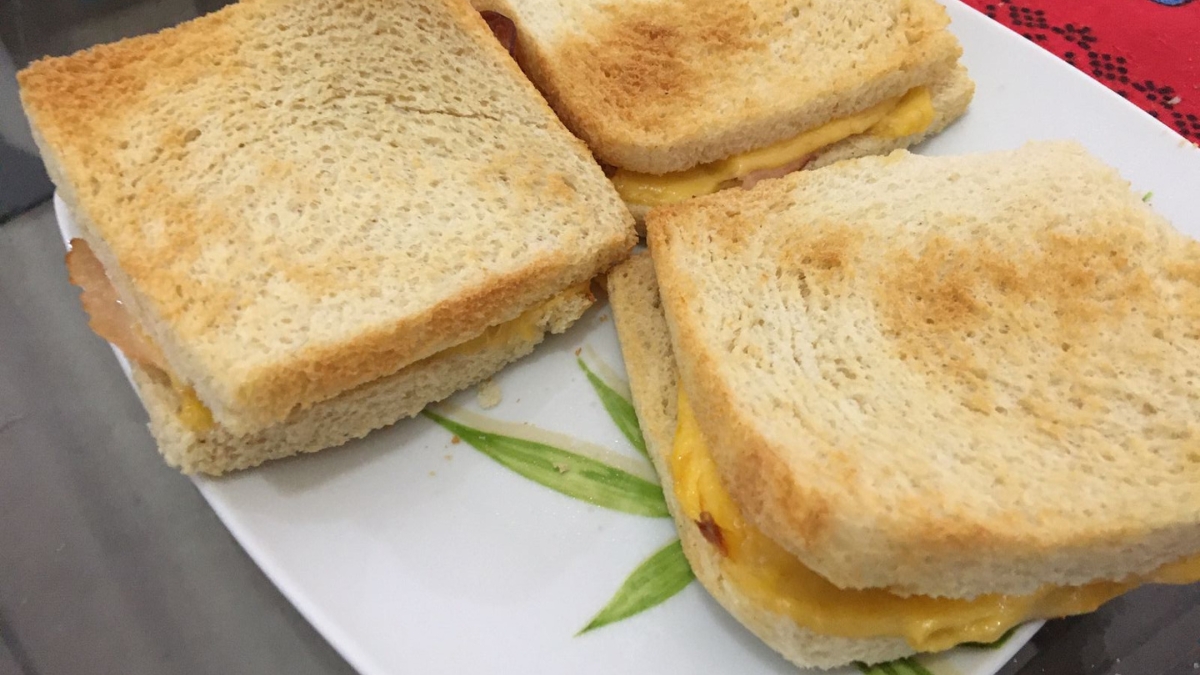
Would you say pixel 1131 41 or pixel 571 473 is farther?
pixel 1131 41

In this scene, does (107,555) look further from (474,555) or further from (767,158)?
(767,158)

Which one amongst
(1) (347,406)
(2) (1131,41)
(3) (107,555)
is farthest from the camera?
(2) (1131,41)

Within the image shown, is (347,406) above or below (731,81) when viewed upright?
below

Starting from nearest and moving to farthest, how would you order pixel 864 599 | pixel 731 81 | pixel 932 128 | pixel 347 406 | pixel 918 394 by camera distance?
pixel 864 599
pixel 918 394
pixel 347 406
pixel 731 81
pixel 932 128

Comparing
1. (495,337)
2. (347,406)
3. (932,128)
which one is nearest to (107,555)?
(347,406)

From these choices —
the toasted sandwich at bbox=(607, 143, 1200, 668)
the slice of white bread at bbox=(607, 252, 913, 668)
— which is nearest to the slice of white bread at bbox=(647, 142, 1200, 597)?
the toasted sandwich at bbox=(607, 143, 1200, 668)

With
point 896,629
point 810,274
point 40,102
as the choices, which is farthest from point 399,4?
point 896,629
